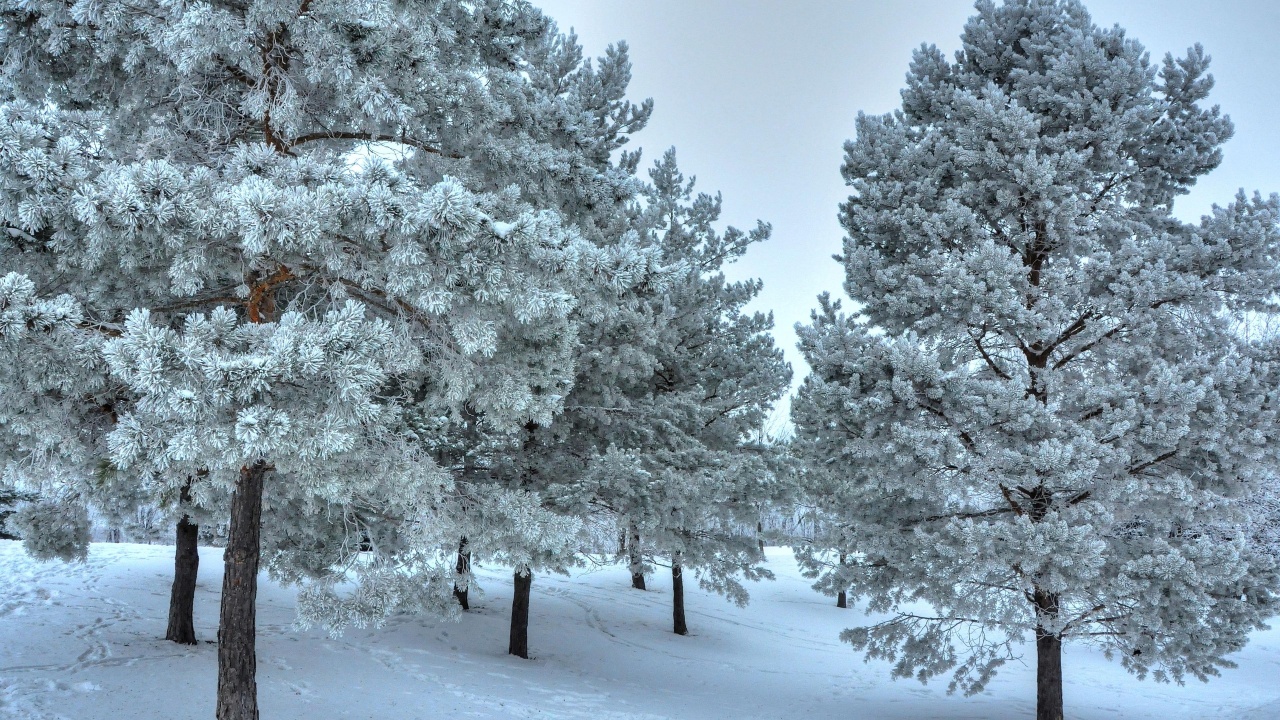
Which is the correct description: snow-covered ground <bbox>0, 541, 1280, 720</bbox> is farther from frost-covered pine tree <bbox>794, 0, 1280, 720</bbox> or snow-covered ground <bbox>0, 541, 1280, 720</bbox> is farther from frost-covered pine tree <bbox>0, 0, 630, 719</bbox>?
frost-covered pine tree <bbox>794, 0, 1280, 720</bbox>

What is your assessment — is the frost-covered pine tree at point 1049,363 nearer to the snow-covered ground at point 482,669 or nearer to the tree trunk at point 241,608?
the snow-covered ground at point 482,669

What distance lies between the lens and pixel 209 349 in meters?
4.01

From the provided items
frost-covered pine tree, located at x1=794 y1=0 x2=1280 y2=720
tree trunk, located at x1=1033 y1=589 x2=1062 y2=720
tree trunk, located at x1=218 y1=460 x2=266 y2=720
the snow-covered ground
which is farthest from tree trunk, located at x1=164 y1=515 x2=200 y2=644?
tree trunk, located at x1=1033 y1=589 x2=1062 y2=720

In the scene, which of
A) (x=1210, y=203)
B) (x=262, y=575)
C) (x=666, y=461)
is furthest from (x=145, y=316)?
(x=262, y=575)

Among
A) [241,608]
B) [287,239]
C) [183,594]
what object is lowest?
[183,594]

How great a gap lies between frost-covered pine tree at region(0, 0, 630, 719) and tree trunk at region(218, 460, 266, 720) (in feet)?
0.05

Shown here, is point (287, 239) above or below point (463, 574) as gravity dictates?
above

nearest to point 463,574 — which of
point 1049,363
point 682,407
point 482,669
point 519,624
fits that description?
point 482,669

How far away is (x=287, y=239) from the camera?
424 cm

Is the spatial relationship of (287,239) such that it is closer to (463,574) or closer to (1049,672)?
(463,574)

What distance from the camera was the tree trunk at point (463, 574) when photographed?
22.0 feet

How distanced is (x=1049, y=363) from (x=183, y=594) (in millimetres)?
11462

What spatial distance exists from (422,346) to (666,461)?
16.0ft

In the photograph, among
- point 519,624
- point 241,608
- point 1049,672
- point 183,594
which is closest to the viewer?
point 241,608
